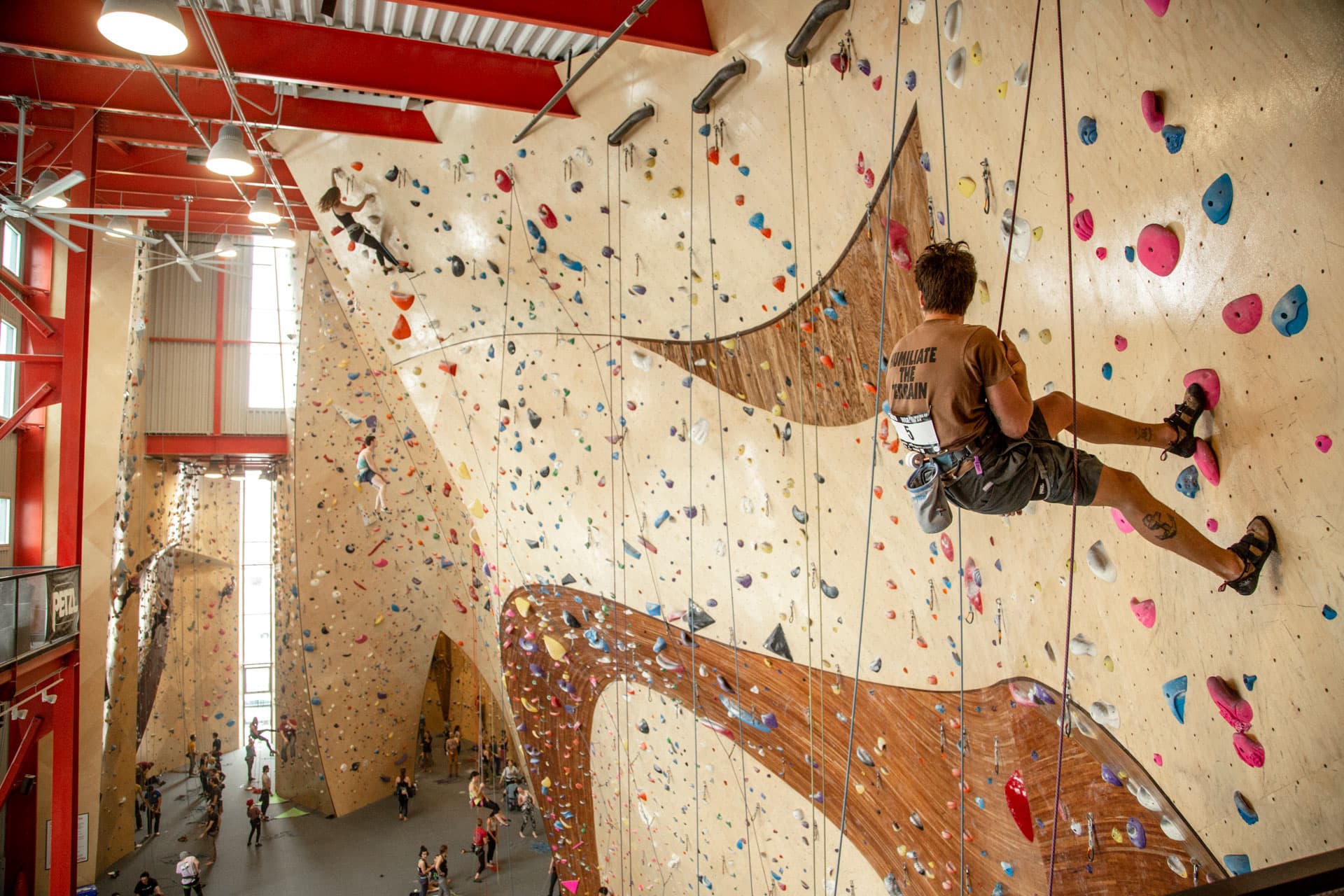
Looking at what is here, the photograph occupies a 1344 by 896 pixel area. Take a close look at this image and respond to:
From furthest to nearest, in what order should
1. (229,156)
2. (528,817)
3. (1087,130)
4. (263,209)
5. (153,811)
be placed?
(153,811) < (528,817) < (263,209) < (229,156) < (1087,130)

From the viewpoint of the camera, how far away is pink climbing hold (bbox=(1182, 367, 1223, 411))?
2.12 meters

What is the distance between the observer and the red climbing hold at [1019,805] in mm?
3317

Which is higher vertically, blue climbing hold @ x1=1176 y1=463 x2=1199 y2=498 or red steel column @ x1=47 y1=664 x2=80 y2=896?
blue climbing hold @ x1=1176 y1=463 x2=1199 y2=498

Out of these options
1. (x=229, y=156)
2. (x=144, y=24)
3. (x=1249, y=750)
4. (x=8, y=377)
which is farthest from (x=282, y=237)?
(x=1249, y=750)

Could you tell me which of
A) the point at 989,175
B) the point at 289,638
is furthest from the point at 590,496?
the point at 289,638

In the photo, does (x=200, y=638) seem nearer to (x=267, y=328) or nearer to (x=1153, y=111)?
(x=267, y=328)

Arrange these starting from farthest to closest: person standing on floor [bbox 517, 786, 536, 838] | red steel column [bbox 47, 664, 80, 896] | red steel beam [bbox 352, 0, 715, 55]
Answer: person standing on floor [bbox 517, 786, 536, 838]
red steel column [bbox 47, 664, 80, 896]
red steel beam [bbox 352, 0, 715, 55]

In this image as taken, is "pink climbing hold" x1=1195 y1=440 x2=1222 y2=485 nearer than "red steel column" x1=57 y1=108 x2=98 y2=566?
Yes

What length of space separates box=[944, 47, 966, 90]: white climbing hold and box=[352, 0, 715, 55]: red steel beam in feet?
4.92

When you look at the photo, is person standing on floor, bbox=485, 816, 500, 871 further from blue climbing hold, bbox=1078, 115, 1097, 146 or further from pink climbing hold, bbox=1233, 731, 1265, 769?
blue climbing hold, bbox=1078, 115, 1097, 146

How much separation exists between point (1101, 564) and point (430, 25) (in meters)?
4.69

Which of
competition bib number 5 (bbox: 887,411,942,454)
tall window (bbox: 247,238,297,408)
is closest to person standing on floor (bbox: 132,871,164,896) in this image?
tall window (bbox: 247,238,297,408)

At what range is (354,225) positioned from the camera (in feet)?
20.0

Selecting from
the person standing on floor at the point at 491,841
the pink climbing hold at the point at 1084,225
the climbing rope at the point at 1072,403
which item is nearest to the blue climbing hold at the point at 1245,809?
the climbing rope at the point at 1072,403
